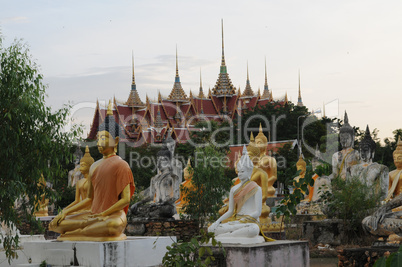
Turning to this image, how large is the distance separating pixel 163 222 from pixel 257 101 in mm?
34847

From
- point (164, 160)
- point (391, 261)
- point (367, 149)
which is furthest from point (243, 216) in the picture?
point (164, 160)

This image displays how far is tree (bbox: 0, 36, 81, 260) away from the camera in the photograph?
715 centimetres

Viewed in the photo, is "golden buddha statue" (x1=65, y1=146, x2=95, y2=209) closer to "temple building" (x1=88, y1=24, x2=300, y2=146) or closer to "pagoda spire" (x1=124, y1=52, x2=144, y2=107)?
"temple building" (x1=88, y1=24, x2=300, y2=146)

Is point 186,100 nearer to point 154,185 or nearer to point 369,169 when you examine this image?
point 154,185

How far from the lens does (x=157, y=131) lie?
42000mm

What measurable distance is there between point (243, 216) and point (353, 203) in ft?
11.5

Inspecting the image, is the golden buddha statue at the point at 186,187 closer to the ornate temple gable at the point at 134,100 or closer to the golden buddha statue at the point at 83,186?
the golden buddha statue at the point at 83,186

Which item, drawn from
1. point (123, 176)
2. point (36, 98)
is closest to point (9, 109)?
point (36, 98)

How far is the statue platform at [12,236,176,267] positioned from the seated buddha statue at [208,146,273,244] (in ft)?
2.65

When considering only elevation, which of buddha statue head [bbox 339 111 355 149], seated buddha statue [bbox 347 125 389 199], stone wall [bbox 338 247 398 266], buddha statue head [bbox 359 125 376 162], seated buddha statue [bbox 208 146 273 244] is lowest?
stone wall [bbox 338 247 398 266]

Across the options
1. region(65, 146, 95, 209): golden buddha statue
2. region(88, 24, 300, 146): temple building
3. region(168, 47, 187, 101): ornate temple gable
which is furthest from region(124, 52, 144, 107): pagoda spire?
region(65, 146, 95, 209): golden buddha statue

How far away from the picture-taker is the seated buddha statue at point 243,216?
8.13 metres

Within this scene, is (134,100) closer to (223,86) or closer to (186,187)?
(223,86)

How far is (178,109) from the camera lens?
46.4 meters
